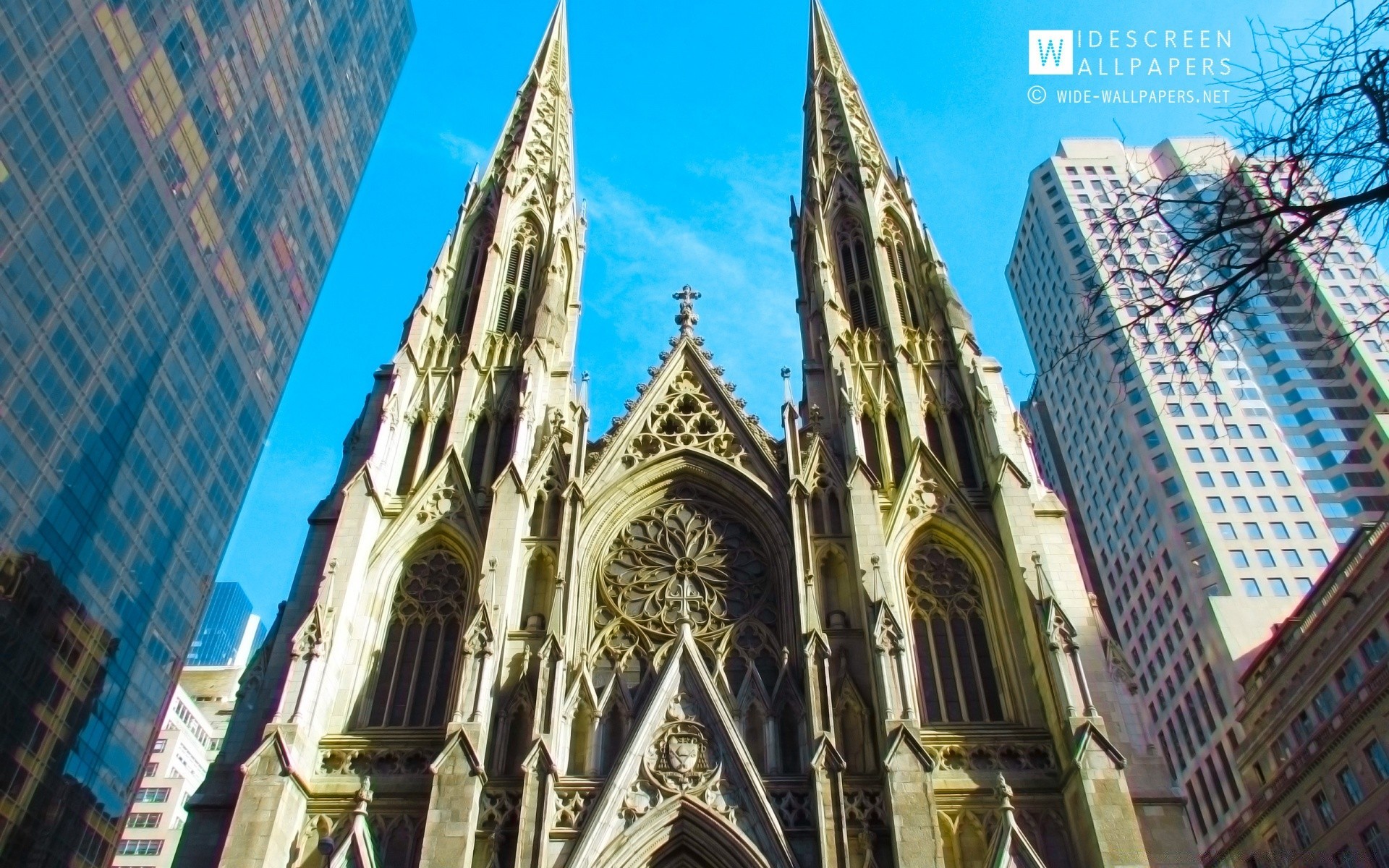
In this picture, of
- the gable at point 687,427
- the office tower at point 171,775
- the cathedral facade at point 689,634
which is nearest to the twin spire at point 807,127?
the cathedral facade at point 689,634

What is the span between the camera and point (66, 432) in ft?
95.2

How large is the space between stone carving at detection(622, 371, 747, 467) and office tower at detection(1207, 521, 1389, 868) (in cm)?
1847

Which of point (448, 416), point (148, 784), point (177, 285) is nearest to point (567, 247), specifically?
point (448, 416)

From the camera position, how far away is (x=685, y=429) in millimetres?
26062

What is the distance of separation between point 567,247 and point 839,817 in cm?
2091

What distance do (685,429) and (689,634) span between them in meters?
6.61

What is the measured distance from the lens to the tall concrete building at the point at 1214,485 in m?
40.7

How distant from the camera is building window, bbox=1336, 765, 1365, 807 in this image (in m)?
27.7

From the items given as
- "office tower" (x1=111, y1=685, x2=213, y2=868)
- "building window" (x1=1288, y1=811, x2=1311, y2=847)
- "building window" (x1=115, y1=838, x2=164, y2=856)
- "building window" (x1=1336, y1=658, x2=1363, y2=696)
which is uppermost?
"office tower" (x1=111, y1=685, x2=213, y2=868)

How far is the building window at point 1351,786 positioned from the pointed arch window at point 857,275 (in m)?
18.3

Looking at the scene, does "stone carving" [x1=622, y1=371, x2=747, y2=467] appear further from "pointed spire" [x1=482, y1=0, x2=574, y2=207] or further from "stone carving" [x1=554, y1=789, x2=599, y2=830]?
"pointed spire" [x1=482, y1=0, x2=574, y2=207]

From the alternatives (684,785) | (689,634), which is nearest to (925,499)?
(689,634)

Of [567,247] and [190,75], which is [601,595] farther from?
[190,75]

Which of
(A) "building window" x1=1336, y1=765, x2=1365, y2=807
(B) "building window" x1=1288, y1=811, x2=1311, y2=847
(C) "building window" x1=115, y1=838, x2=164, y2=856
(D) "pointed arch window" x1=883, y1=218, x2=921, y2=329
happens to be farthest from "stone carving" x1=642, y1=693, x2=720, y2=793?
(C) "building window" x1=115, y1=838, x2=164, y2=856
